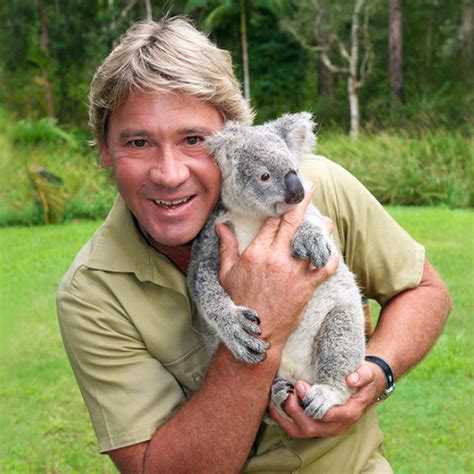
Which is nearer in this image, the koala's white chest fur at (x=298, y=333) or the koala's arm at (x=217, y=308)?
the koala's arm at (x=217, y=308)

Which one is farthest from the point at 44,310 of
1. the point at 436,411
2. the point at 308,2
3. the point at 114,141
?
the point at 308,2

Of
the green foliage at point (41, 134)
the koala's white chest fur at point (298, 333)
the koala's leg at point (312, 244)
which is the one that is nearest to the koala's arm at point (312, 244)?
the koala's leg at point (312, 244)

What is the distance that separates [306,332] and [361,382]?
0.59ft

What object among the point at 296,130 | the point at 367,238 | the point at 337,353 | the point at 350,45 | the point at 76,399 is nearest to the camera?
the point at 337,353

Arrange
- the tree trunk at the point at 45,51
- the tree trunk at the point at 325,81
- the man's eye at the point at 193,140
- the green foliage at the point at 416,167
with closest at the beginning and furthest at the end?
1. the man's eye at the point at 193,140
2. the green foliage at the point at 416,167
3. the tree trunk at the point at 45,51
4. the tree trunk at the point at 325,81

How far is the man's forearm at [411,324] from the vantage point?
210cm

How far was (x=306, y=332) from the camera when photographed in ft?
6.49

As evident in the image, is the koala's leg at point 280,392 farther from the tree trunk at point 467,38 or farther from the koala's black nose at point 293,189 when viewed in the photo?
the tree trunk at point 467,38

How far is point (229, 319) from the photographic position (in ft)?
6.15

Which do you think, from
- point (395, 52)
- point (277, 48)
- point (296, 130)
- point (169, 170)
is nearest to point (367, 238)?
point (296, 130)

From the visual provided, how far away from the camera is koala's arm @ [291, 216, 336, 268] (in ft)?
6.22

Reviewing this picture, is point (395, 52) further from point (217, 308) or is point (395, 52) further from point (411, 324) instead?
point (217, 308)

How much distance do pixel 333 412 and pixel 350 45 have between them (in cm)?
1731

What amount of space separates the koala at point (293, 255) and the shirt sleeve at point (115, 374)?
0.60 feet
